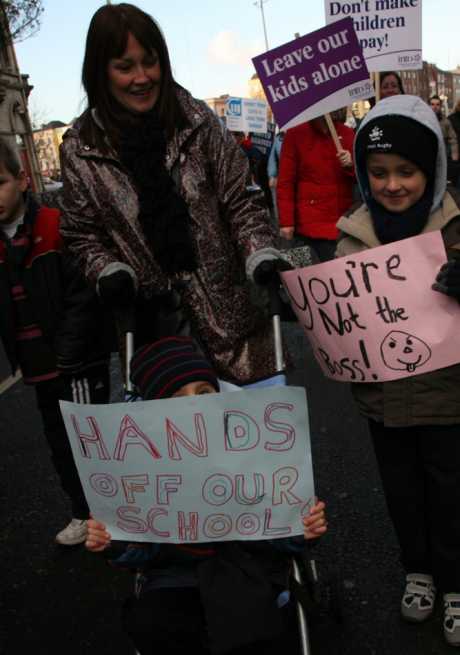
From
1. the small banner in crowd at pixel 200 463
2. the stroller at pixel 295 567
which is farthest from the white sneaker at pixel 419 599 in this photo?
the small banner in crowd at pixel 200 463

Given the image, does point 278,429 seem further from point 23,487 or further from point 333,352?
point 23,487

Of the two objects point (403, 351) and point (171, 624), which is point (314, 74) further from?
point (171, 624)

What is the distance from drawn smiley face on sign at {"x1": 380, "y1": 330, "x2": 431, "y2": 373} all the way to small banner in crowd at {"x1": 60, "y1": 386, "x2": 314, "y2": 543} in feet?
1.29

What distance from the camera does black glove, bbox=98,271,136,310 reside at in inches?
80.1

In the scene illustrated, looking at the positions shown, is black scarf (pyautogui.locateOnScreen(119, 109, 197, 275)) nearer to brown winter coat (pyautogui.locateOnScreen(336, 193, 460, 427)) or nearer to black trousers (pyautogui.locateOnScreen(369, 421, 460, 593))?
brown winter coat (pyautogui.locateOnScreen(336, 193, 460, 427))

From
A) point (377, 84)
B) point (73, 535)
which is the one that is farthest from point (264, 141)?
point (73, 535)

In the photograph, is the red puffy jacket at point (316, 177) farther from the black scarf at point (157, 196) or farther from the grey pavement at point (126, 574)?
the black scarf at point (157, 196)

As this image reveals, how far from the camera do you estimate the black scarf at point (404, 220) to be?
79.5 inches

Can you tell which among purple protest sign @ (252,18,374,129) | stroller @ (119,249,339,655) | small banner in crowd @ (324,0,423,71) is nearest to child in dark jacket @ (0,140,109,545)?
stroller @ (119,249,339,655)

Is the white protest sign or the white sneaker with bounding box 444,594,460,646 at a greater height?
the white protest sign

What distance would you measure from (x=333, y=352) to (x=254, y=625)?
2.65ft

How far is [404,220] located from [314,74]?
2.82m

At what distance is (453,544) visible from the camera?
223cm

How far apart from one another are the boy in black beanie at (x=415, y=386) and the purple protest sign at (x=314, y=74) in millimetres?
2443
